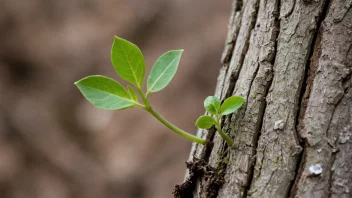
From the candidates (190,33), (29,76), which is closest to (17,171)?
(29,76)

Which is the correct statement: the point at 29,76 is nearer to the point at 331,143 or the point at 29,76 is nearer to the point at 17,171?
the point at 17,171

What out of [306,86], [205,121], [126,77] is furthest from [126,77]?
[306,86]

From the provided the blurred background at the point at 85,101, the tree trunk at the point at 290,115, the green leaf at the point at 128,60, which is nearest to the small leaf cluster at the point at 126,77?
the green leaf at the point at 128,60

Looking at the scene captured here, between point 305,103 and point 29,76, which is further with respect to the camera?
point 29,76

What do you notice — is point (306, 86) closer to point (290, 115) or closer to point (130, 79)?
point (290, 115)

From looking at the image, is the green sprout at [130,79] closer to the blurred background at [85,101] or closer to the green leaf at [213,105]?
the green leaf at [213,105]
